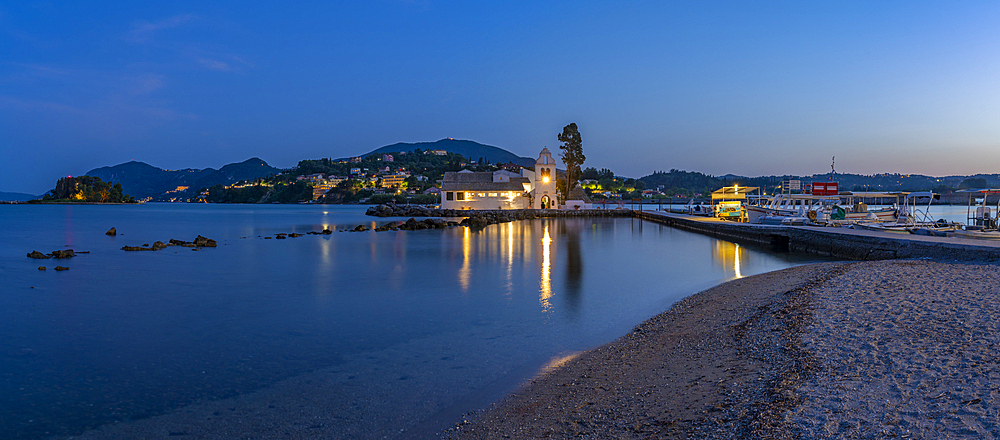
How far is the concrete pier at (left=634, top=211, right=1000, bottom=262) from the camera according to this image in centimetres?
1439

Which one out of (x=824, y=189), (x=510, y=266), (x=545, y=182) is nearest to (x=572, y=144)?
(x=545, y=182)

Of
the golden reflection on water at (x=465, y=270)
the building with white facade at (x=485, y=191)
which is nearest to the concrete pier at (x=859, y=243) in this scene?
the golden reflection on water at (x=465, y=270)

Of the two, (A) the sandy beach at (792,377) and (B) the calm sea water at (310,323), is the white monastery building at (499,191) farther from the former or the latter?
(A) the sandy beach at (792,377)

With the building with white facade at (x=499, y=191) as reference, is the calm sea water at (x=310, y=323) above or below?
below

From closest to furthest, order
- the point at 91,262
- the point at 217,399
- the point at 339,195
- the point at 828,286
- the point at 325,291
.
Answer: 1. the point at 217,399
2. the point at 828,286
3. the point at 325,291
4. the point at 91,262
5. the point at 339,195

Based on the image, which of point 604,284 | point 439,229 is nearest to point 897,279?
point 604,284

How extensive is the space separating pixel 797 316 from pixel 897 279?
15.0ft

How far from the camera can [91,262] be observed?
21.5 metres

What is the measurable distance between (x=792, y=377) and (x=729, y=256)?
738 inches

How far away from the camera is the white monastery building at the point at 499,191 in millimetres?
63594

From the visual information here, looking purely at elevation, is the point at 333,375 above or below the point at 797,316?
below

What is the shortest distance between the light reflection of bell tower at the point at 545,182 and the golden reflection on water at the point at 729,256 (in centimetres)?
3356

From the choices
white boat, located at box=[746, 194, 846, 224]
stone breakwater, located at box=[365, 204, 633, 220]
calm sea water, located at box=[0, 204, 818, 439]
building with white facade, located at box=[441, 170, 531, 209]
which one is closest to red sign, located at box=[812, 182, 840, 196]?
white boat, located at box=[746, 194, 846, 224]

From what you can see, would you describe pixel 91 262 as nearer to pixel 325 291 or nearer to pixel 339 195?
pixel 325 291
